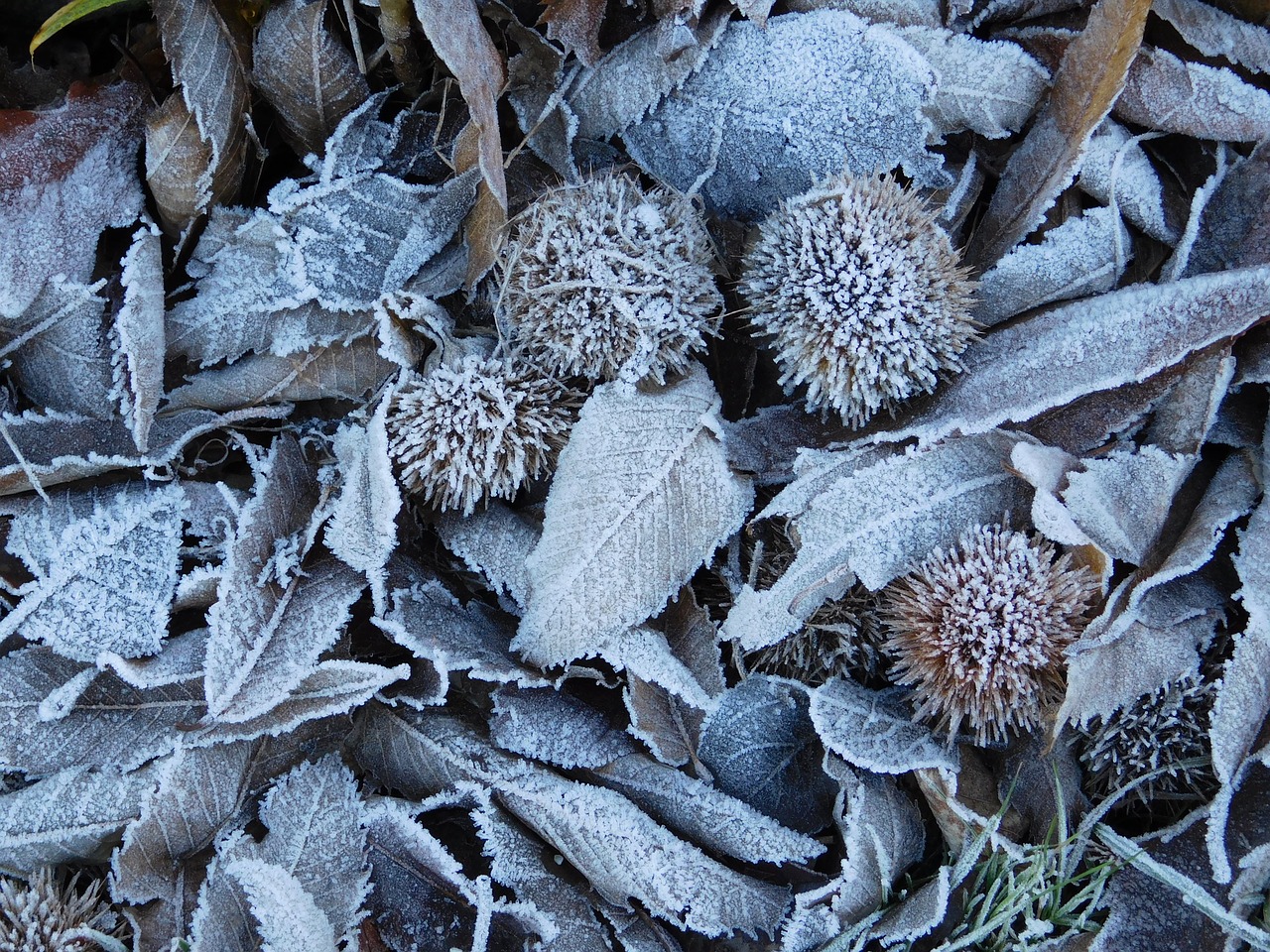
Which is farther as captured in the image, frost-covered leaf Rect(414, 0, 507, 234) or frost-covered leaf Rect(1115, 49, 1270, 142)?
frost-covered leaf Rect(1115, 49, 1270, 142)

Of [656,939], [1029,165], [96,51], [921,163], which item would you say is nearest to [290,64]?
[96,51]

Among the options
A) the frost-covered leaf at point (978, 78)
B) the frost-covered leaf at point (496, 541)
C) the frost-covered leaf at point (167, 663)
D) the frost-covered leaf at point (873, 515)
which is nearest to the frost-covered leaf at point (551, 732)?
the frost-covered leaf at point (496, 541)

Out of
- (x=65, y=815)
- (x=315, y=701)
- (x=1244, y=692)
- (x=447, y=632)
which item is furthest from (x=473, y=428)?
(x=1244, y=692)

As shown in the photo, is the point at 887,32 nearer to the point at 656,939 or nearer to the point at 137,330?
the point at 137,330

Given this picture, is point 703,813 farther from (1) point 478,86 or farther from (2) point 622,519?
(1) point 478,86

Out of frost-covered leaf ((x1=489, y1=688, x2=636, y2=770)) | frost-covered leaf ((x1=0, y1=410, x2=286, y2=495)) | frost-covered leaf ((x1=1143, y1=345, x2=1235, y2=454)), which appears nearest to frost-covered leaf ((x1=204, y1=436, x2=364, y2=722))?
frost-covered leaf ((x1=0, y1=410, x2=286, y2=495))

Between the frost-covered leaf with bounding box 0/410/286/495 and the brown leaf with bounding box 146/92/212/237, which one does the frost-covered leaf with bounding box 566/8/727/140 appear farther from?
the frost-covered leaf with bounding box 0/410/286/495
